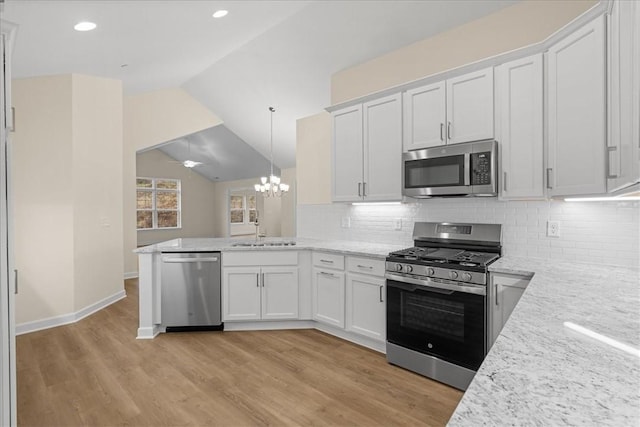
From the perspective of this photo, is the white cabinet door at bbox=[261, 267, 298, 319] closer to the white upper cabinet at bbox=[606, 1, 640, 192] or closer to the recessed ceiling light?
the recessed ceiling light

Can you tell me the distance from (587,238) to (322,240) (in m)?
2.73

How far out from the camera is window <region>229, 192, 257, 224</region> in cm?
1251

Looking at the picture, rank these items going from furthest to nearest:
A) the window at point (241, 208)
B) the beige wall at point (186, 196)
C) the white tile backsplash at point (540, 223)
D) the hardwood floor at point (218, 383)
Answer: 1. the window at point (241, 208)
2. the beige wall at point (186, 196)
3. the white tile backsplash at point (540, 223)
4. the hardwood floor at point (218, 383)

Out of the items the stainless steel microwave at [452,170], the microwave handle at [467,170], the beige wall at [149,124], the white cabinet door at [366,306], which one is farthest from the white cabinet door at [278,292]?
the beige wall at [149,124]

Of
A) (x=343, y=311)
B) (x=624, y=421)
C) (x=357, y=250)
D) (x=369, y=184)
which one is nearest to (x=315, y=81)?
(x=369, y=184)

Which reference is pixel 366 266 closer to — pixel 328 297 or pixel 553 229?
pixel 328 297

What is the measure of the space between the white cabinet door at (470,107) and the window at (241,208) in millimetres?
10056

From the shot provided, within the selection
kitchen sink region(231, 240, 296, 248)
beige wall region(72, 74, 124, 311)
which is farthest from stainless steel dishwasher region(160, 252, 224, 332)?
beige wall region(72, 74, 124, 311)

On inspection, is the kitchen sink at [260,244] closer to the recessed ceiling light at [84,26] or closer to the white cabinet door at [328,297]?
the white cabinet door at [328,297]

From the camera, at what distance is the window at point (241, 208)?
12.5 m

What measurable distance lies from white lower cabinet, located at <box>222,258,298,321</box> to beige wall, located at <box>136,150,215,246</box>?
742cm

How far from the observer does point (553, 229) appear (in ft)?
8.82

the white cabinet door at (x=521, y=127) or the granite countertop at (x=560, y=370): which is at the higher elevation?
the white cabinet door at (x=521, y=127)

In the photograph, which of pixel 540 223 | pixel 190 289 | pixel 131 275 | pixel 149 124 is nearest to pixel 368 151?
pixel 540 223
